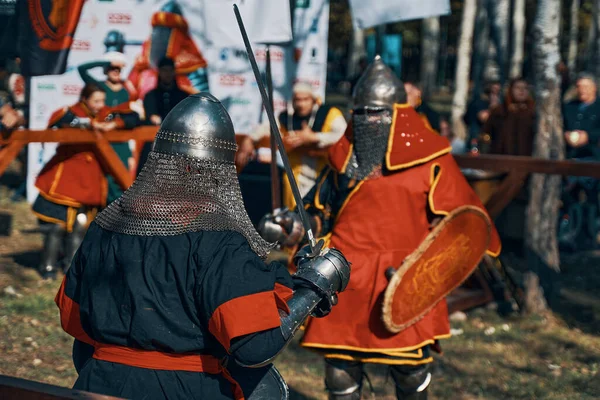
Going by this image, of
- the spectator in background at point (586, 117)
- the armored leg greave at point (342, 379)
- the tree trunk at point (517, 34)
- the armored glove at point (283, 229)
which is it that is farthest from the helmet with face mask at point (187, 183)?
the tree trunk at point (517, 34)

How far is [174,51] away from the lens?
31.2 feet

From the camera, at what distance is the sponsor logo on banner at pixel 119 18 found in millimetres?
9609

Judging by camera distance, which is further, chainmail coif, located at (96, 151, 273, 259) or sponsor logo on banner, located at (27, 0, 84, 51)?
sponsor logo on banner, located at (27, 0, 84, 51)

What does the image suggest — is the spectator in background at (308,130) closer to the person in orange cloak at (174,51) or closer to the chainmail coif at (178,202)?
the person in orange cloak at (174,51)

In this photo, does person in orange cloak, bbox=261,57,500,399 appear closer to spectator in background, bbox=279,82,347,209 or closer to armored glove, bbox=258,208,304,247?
armored glove, bbox=258,208,304,247

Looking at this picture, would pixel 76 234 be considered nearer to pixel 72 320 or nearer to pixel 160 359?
pixel 72 320

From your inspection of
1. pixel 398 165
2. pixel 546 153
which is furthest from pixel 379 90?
pixel 546 153

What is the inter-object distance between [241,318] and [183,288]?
0.20m

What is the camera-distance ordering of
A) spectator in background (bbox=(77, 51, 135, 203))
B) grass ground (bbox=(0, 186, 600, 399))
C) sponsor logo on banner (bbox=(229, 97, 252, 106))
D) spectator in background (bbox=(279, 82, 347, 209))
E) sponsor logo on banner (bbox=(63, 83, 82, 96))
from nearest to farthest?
grass ground (bbox=(0, 186, 600, 399)) < spectator in background (bbox=(279, 82, 347, 209)) < spectator in background (bbox=(77, 51, 135, 203)) < sponsor logo on banner (bbox=(229, 97, 252, 106)) < sponsor logo on banner (bbox=(63, 83, 82, 96))

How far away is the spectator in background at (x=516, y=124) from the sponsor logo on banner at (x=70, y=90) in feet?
13.9

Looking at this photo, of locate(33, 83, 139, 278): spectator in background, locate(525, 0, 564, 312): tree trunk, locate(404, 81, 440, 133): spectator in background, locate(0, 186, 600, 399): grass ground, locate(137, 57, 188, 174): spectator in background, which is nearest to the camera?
locate(0, 186, 600, 399): grass ground

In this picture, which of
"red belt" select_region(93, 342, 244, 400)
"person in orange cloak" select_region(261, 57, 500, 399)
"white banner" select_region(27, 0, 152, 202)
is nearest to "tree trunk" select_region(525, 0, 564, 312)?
"person in orange cloak" select_region(261, 57, 500, 399)

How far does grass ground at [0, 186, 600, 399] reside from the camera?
18.8ft

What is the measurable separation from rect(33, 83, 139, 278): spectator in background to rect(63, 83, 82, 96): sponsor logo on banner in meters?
2.19
